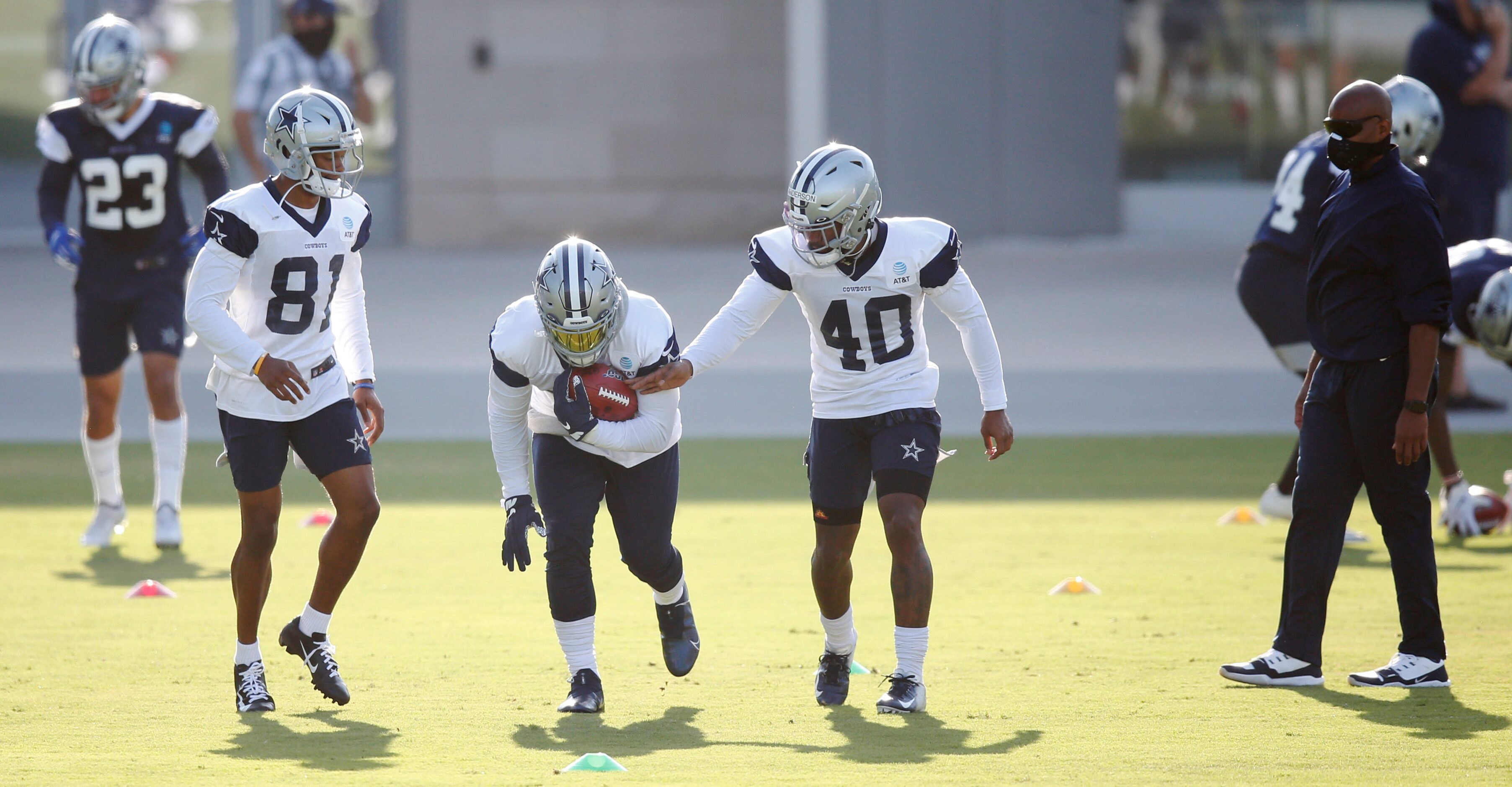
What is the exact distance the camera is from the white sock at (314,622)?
495 cm

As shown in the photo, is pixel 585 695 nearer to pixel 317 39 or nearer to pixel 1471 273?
pixel 1471 273

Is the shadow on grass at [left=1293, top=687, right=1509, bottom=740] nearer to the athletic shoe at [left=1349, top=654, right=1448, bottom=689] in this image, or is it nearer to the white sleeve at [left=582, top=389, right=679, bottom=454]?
the athletic shoe at [left=1349, top=654, right=1448, bottom=689]

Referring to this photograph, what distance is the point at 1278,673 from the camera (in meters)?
5.09

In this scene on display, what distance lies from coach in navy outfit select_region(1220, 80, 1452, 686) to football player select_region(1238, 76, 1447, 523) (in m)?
1.85

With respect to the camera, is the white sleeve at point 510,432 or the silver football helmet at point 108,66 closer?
the white sleeve at point 510,432

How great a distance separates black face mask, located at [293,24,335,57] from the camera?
31.0 ft

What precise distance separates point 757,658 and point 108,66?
11.9 ft

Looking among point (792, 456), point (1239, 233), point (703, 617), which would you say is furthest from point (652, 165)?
point (703, 617)

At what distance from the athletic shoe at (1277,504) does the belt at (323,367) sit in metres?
4.22

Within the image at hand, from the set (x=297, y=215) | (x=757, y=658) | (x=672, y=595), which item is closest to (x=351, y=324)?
(x=297, y=215)

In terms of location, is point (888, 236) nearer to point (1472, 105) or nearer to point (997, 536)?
point (997, 536)

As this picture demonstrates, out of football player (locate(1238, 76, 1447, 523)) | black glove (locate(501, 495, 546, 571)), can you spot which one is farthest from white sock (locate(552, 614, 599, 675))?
football player (locate(1238, 76, 1447, 523))

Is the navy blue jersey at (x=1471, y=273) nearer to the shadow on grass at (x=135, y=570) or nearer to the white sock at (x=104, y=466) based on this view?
the shadow on grass at (x=135, y=570)

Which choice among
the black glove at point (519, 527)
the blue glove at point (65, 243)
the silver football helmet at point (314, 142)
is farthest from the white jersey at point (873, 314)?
the blue glove at point (65, 243)
